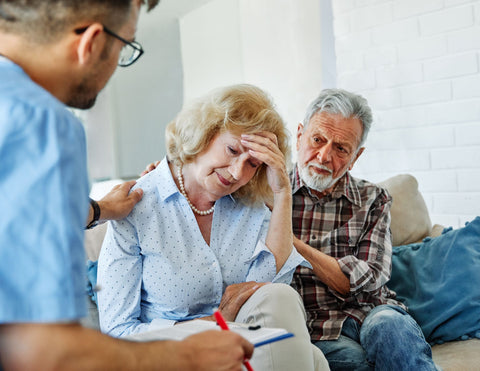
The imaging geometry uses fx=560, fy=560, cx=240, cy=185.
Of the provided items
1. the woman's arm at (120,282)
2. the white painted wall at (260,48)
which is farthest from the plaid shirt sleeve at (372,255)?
the white painted wall at (260,48)

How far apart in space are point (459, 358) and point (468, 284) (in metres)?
0.33

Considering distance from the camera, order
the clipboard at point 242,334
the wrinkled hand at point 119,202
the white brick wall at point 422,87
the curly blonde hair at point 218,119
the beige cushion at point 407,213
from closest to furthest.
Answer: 1. the clipboard at point 242,334
2. the wrinkled hand at point 119,202
3. the curly blonde hair at point 218,119
4. the beige cushion at point 407,213
5. the white brick wall at point 422,87

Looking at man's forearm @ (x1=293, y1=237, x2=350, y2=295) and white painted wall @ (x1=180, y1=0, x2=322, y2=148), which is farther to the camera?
white painted wall @ (x1=180, y1=0, x2=322, y2=148)

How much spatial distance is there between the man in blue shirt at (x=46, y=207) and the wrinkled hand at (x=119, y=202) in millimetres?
702

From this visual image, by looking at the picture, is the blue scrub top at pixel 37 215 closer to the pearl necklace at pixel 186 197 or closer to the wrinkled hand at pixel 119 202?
the wrinkled hand at pixel 119 202

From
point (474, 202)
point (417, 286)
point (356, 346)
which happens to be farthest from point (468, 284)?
point (474, 202)

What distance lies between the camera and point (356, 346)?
73.7 inches

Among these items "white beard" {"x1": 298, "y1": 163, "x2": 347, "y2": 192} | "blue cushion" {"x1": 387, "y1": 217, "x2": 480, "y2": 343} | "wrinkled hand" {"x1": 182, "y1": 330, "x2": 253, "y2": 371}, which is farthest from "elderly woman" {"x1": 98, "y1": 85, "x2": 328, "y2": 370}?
"blue cushion" {"x1": 387, "y1": 217, "x2": 480, "y2": 343}

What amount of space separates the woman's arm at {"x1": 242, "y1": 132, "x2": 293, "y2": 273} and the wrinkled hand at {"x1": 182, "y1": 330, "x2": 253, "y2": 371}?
84 cm

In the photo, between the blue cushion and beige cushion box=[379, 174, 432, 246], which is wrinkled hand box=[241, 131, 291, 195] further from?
beige cushion box=[379, 174, 432, 246]

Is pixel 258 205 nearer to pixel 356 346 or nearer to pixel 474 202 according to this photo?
pixel 356 346

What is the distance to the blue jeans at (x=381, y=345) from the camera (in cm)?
170

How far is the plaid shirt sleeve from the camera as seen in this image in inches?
77.2

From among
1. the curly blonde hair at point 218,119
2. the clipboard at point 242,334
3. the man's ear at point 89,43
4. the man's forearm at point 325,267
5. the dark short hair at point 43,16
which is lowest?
the man's forearm at point 325,267
